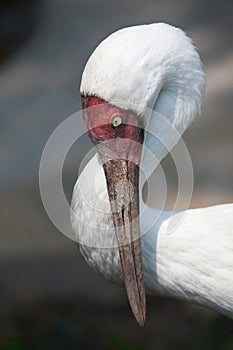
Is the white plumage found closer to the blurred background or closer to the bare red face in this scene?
the bare red face

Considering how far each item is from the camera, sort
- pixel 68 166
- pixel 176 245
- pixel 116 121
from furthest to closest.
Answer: pixel 68 166 < pixel 176 245 < pixel 116 121

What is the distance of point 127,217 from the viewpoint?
→ 232 centimetres

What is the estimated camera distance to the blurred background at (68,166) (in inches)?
142

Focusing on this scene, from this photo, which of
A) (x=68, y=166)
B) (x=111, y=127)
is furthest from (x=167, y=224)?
(x=68, y=166)

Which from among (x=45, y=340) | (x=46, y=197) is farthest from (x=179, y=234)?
(x=45, y=340)

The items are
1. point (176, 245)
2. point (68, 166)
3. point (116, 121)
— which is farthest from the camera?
point (68, 166)

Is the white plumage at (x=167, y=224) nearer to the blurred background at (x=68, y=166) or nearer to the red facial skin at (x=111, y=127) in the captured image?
the red facial skin at (x=111, y=127)

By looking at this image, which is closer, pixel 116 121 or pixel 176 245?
pixel 116 121

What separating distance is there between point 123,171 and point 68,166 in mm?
2015

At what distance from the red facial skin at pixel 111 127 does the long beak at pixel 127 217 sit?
1.5 inches

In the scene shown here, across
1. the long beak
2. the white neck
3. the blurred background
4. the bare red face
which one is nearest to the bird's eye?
the bare red face

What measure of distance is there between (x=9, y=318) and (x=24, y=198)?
28.8 inches

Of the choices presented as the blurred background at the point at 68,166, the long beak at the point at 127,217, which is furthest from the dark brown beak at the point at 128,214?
the blurred background at the point at 68,166

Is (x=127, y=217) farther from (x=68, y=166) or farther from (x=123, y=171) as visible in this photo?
(x=68, y=166)
